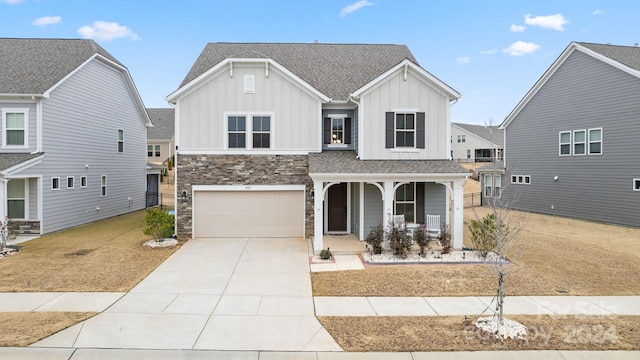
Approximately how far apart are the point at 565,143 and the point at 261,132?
56.5 ft

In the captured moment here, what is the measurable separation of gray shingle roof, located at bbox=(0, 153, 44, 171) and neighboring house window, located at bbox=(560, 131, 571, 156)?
1026 inches

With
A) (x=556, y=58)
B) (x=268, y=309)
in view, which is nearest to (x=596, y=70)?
(x=556, y=58)

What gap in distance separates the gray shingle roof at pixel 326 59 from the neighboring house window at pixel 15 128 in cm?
693

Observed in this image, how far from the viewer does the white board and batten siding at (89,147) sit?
15836 mm

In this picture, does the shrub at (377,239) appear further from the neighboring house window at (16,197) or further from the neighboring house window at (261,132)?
the neighboring house window at (16,197)

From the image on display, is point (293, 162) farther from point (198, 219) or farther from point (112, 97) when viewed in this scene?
point (112, 97)

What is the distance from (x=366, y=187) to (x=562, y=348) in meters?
9.02

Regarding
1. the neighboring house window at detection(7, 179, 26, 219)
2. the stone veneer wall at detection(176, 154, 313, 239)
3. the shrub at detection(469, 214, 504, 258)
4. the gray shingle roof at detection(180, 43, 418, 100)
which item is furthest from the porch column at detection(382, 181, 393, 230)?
the neighboring house window at detection(7, 179, 26, 219)

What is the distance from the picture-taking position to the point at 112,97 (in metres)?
20.3

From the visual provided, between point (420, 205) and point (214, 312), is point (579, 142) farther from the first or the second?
point (214, 312)

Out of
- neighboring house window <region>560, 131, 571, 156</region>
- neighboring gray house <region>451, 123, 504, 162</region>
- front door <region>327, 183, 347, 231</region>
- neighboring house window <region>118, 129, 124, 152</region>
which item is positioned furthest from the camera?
neighboring gray house <region>451, 123, 504, 162</region>

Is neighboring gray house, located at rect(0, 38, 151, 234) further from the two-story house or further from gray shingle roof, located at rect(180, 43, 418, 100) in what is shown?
the two-story house

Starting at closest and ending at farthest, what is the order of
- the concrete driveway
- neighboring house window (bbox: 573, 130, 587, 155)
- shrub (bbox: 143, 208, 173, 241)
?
the concrete driveway < shrub (bbox: 143, 208, 173, 241) < neighboring house window (bbox: 573, 130, 587, 155)

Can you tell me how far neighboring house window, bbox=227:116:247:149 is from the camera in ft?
49.1
